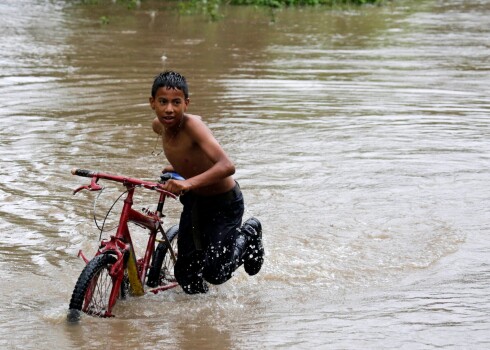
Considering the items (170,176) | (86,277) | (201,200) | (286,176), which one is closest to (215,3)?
(286,176)

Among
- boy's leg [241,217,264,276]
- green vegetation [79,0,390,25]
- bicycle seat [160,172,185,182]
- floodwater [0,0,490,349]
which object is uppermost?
bicycle seat [160,172,185,182]

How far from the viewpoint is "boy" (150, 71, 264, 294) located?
543 centimetres

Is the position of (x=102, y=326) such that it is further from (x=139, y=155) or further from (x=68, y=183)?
(x=139, y=155)

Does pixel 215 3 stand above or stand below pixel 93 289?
above

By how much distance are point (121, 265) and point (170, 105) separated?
100 centimetres

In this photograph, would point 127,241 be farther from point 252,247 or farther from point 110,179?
→ point 252,247

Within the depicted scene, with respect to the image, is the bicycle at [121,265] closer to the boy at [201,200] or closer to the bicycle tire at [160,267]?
the bicycle tire at [160,267]

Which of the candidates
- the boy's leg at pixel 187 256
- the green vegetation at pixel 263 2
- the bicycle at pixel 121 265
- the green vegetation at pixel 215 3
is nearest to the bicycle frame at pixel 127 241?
the bicycle at pixel 121 265

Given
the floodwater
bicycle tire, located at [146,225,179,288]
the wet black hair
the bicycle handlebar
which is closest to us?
the bicycle handlebar

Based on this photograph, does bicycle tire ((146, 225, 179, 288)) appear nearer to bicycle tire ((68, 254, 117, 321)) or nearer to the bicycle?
the bicycle

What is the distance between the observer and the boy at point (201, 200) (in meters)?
5.43

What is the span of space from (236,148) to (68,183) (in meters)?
2.23

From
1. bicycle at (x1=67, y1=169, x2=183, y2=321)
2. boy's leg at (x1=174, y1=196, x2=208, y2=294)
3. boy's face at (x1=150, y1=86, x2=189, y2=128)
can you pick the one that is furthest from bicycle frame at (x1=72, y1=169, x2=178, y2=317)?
boy's face at (x1=150, y1=86, x2=189, y2=128)

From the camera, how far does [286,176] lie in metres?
9.33
